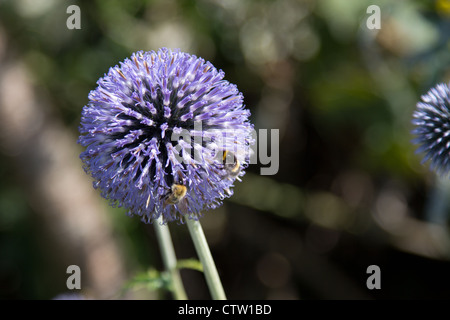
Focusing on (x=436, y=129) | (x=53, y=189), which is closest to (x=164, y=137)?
(x=436, y=129)

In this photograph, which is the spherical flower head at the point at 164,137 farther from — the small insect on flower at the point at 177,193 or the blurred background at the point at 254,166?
the blurred background at the point at 254,166

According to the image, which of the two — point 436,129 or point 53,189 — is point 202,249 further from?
point 53,189

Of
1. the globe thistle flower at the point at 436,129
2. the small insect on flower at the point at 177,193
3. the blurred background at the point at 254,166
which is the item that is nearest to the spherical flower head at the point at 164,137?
the small insect on flower at the point at 177,193

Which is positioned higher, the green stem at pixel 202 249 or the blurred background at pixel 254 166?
the blurred background at pixel 254 166

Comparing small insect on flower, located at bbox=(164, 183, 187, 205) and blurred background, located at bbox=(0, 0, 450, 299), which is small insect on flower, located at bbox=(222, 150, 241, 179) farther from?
blurred background, located at bbox=(0, 0, 450, 299)

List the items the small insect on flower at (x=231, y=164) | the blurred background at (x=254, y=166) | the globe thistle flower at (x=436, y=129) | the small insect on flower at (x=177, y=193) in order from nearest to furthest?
the small insect on flower at (x=177, y=193)
the small insect on flower at (x=231, y=164)
the globe thistle flower at (x=436, y=129)
the blurred background at (x=254, y=166)

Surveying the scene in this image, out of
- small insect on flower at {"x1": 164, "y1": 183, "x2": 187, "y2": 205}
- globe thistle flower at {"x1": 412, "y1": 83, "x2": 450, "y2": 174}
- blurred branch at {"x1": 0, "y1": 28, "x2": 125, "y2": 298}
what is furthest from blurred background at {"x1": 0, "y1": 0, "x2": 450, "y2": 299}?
small insect on flower at {"x1": 164, "y1": 183, "x2": 187, "y2": 205}
